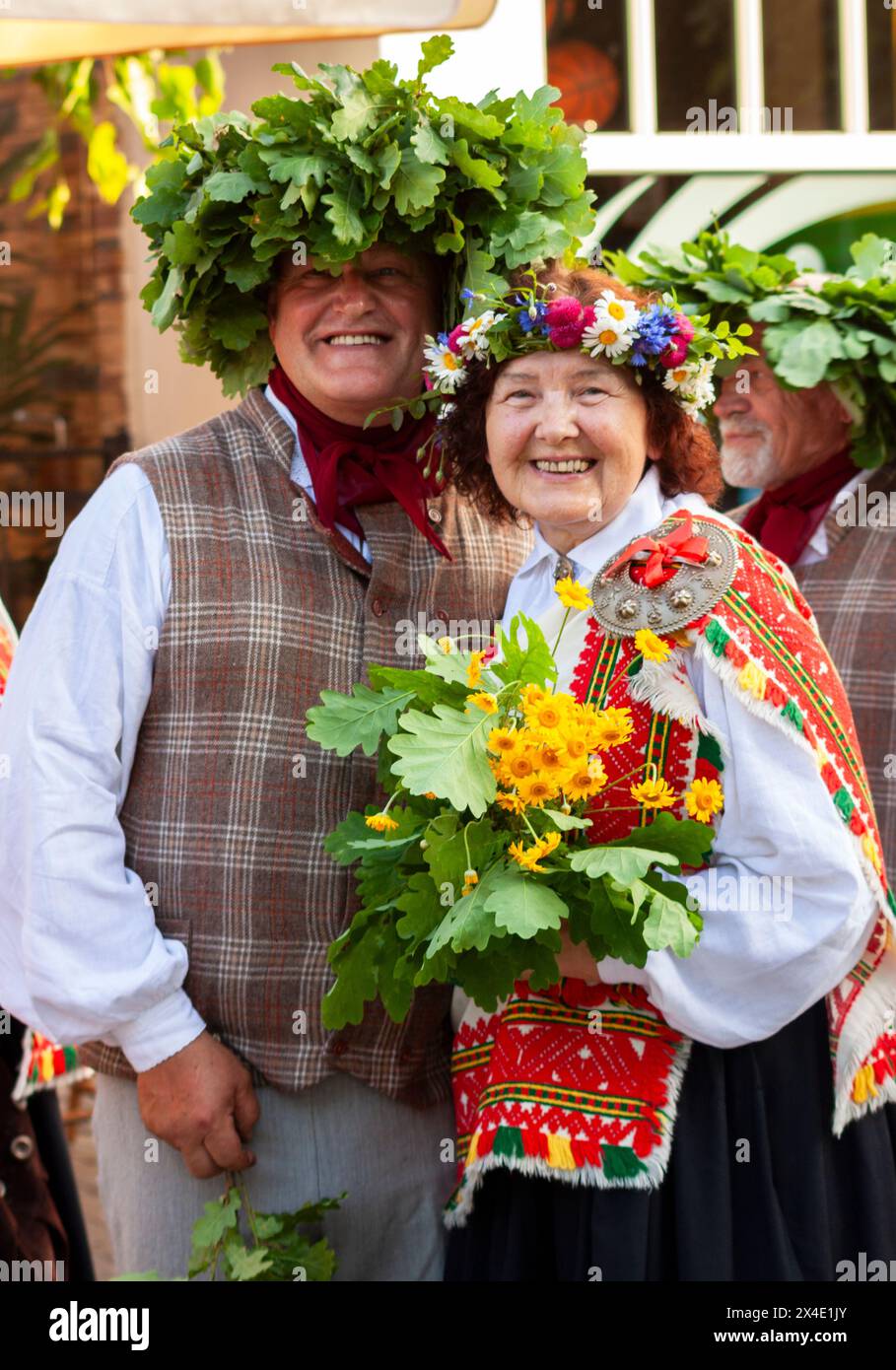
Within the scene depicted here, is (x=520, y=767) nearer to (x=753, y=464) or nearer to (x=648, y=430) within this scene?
(x=648, y=430)

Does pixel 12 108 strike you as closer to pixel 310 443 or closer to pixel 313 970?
pixel 310 443

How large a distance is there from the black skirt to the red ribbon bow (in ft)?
2.42

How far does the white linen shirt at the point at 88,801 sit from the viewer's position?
2633 millimetres

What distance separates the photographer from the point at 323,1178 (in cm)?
283

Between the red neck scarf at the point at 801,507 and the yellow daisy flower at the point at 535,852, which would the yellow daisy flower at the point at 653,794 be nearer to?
the yellow daisy flower at the point at 535,852

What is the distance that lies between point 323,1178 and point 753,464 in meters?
2.00

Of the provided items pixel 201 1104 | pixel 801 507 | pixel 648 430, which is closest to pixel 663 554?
pixel 648 430

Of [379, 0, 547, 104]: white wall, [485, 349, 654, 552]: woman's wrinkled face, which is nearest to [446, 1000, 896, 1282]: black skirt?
[485, 349, 654, 552]: woman's wrinkled face

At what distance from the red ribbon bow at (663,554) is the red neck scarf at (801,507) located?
1233 mm

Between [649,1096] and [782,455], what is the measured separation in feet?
6.13

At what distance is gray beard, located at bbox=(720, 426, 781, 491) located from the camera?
392 cm

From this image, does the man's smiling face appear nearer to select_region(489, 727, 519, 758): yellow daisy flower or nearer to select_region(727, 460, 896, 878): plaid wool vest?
select_region(489, 727, 519, 758): yellow daisy flower

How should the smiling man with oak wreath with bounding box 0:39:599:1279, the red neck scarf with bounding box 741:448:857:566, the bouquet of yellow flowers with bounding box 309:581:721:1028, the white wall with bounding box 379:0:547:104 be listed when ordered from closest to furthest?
the bouquet of yellow flowers with bounding box 309:581:721:1028 → the smiling man with oak wreath with bounding box 0:39:599:1279 → the red neck scarf with bounding box 741:448:857:566 → the white wall with bounding box 379:0:547:104

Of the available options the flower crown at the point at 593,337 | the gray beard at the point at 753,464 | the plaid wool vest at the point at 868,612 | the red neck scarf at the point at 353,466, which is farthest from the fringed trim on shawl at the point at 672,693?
the gray beard at the point at 753,464
